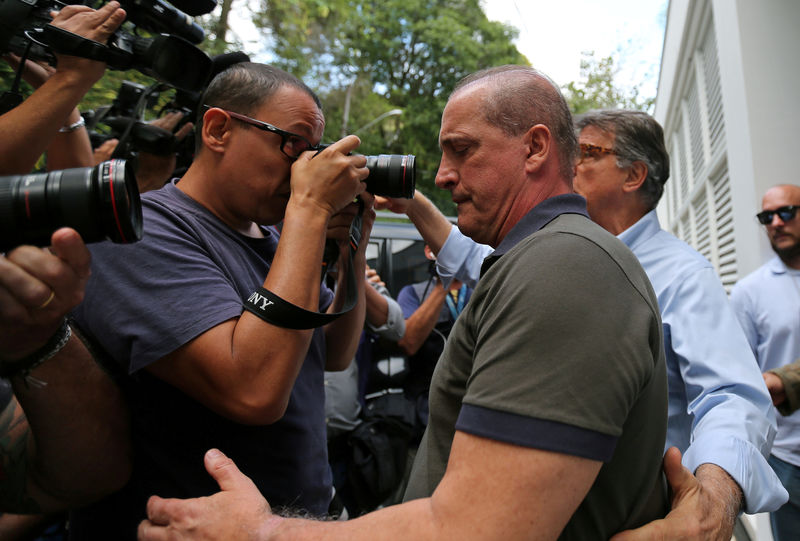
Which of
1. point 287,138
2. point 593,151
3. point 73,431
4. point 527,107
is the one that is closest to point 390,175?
point 287,138

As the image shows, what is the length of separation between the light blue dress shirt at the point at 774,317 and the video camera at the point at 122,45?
3001 millimetres

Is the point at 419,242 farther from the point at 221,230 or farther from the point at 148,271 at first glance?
the point at 148,271

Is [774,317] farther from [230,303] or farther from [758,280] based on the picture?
[230,303]

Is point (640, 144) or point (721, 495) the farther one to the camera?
point (640, 144)

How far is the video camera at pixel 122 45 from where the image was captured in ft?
5.73

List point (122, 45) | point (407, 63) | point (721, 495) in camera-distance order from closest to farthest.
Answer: point (721, 495) < point (122, 45) < point (407, 63)

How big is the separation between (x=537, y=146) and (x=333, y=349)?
1.04 m

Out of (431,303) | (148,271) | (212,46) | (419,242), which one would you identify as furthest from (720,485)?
(212,46)

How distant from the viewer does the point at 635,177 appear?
2.27 meters

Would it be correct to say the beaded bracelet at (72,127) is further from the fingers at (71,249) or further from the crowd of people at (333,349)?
the fingers at (71,249)

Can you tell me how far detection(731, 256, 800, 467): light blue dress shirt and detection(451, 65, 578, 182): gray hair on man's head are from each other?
2.18 m

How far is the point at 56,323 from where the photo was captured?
3.66 ft

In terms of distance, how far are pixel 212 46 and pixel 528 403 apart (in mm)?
6531

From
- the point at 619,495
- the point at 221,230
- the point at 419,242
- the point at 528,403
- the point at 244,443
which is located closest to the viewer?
the point at 528,403
